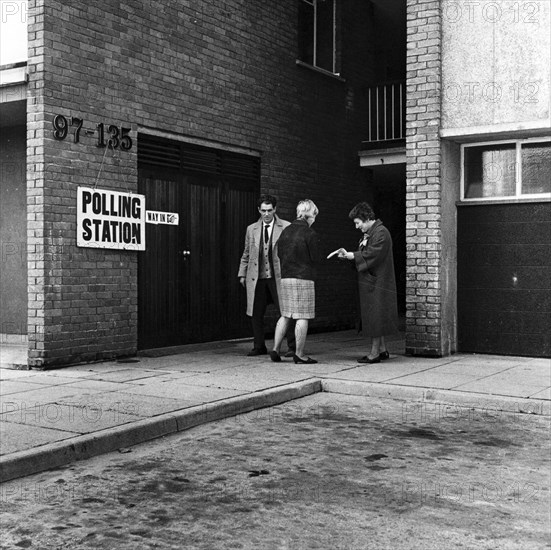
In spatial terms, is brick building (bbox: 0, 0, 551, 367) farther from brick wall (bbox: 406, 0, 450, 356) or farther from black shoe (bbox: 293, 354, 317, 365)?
black shoe (bbox: 293, 354, 317, 365)

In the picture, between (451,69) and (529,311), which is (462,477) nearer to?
(529,311)

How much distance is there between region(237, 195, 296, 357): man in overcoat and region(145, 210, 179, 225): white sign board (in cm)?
127

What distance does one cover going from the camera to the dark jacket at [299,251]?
1053 centimetres

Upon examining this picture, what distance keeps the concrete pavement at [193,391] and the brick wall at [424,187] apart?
0.51 m

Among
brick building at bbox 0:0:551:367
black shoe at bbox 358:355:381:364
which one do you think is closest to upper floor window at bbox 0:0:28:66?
brick building at bbox 0:0:551:367

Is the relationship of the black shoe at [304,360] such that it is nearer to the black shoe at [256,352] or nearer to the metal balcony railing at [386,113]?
the black shoe at [256,352]

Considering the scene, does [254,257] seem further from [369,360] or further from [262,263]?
[369,360]

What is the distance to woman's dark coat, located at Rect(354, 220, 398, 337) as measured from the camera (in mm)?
10609

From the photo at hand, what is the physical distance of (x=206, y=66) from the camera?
12.6 metres

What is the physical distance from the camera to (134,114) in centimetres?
1126

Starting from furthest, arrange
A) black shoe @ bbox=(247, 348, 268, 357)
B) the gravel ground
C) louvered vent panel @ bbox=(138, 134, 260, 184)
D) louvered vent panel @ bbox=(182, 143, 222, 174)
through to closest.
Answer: louvered vent panel @ bbox=(182, 143, 222, 174)
louvered vent panel @ bbox=(138, 134, 260, 184)
black shoe @ bbox=(247, 348, 268, 357)
the gravel ground

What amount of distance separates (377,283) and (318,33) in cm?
673

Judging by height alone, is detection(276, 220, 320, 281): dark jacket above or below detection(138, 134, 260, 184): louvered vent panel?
below

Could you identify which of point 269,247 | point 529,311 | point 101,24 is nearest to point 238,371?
point 269,247
